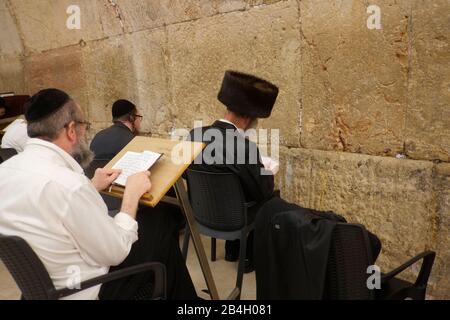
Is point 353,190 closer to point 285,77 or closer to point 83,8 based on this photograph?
point 285,77

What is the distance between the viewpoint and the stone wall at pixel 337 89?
2.39 m

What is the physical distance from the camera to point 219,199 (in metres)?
2.38

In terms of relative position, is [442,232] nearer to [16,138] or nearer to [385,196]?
[385,196]

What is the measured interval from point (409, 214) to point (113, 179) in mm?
1954

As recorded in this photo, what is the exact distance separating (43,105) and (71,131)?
15 centimetres

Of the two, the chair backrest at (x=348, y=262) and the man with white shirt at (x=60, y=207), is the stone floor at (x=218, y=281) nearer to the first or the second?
the man with white shirt at (x=60, y=207)

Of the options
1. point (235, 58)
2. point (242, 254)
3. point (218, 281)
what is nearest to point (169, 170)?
point (242, 254)

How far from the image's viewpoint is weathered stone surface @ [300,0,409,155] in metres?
2.49

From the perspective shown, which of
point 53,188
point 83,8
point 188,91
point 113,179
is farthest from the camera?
point 83,8

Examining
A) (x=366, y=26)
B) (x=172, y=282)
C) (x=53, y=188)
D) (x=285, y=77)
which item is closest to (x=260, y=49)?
(x=285, y=77)

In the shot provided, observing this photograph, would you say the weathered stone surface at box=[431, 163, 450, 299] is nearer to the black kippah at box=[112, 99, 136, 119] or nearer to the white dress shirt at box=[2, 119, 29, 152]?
the black kippah at box=[112, 99, 136, 119]

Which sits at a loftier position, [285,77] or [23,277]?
[285,77]

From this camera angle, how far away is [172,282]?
6.36 ft

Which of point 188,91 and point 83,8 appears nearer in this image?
point 188,91
